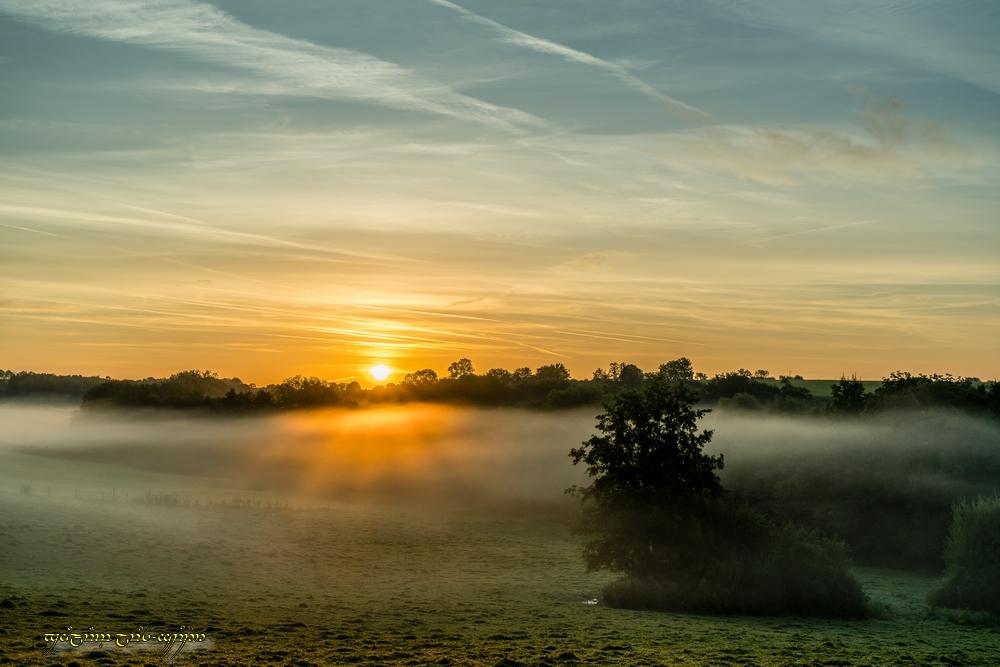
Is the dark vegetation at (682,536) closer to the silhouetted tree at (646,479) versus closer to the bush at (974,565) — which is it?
the silhouetted tree at (646,479)

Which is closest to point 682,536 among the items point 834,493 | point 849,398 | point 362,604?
point 362,604

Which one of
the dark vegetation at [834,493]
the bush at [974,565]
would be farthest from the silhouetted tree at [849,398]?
the bush at [974,565]

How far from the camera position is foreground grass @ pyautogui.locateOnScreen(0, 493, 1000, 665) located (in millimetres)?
35781

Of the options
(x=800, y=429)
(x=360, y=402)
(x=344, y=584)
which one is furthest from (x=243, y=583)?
(x=360, y=402)

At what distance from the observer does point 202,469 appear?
150625mm

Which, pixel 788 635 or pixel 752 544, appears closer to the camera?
pixel 788 635

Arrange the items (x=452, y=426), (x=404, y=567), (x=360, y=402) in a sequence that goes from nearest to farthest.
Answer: (x=404, y=567), (x=452, y=426), (x=360, y=402)

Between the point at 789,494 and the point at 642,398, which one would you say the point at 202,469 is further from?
the point at 642,398

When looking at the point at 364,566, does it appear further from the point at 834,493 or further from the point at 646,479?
the point at 834,493

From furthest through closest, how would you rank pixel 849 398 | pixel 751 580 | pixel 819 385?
pixel 819 385
pixel 849 398
pixel 751 580

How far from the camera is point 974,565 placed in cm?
5659

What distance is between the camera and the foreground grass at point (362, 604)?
35.8 metres

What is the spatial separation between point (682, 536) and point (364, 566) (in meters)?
24.3

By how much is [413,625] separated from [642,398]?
2071cm
